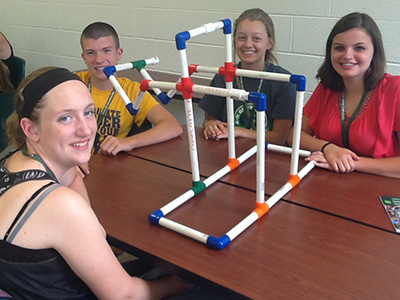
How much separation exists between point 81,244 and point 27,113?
0.38m

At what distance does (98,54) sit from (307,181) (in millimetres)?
1256

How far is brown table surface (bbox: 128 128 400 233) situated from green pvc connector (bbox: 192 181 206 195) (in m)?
0.12

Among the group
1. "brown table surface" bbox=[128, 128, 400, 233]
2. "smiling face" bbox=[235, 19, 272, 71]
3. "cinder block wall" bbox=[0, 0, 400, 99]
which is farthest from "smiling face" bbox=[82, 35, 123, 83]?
"cinder block wall" bbox=[0, 0, 400, 99]

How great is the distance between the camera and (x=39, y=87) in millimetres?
1116

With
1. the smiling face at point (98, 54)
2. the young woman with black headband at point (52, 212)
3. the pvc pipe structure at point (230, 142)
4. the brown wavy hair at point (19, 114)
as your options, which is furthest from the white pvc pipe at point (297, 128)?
the smiling face at point (98, 54)

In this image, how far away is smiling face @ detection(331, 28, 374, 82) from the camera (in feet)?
5.56

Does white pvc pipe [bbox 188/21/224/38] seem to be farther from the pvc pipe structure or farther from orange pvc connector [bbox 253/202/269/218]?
orange pvc connector [bbox 253/202/269/218]

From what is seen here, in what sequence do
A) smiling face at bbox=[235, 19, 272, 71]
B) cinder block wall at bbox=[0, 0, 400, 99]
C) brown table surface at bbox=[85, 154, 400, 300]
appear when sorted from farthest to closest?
cinder block wall at bbox=[0, 0, 400, 99] < smiling face at bbox=[235, 19, 272, 71] < brown table surface at bbox=[85, 154, 400, 300]

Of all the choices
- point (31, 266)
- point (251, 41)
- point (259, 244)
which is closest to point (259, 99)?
point (259, 244)

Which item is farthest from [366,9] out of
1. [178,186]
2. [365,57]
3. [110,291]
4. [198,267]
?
[110,291]

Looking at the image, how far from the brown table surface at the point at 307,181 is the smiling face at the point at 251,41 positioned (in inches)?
18.9

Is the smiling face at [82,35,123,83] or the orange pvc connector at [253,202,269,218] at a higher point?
the smiling face at [82,35,123,83]

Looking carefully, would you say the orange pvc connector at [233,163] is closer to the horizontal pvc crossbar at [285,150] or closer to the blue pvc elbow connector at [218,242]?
the horizontal pvc crossbar at [285,150]

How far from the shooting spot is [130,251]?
1.21 m
